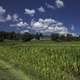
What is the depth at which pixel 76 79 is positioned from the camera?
16.8m

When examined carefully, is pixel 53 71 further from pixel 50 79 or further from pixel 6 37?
pixel 6 37

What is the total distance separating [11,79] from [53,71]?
4.18 meters

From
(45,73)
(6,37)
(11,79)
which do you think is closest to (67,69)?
(45,73)

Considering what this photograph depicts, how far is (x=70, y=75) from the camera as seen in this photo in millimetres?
17781

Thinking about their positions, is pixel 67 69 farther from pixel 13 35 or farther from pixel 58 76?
pixel 13 35

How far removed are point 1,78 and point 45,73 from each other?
3.62 m

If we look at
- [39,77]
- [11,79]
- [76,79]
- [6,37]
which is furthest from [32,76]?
[6,37]

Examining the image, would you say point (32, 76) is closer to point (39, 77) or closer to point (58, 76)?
point (39, 77)

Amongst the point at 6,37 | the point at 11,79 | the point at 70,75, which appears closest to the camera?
the point at 11,79

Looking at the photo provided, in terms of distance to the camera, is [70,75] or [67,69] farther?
[67,69]

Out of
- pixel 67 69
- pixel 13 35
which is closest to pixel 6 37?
pixel 13 35

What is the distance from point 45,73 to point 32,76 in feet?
4.98

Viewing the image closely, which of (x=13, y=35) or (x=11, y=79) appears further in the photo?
(x=13, y=35)

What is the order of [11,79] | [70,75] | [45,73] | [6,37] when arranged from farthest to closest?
[6,37]
[45,73]
[70,75]
[11,79]
